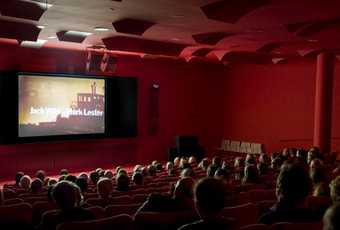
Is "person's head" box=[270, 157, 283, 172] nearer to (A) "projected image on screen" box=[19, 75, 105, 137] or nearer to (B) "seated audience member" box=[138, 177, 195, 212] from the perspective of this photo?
(B) "seated audience member" box=[138, 177, 195, 212]

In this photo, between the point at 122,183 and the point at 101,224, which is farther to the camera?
the point at 122,183

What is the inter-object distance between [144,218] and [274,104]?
14.1 metres

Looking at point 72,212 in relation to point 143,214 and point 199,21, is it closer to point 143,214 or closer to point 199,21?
point 143,214

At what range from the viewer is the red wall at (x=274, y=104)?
52.3ft

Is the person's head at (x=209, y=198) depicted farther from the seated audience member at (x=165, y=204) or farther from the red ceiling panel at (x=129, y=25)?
the red ceiling panel at (x=129, y=25)

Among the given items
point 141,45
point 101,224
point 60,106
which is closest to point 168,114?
point 60,106

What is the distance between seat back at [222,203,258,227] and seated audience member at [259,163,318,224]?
41cm

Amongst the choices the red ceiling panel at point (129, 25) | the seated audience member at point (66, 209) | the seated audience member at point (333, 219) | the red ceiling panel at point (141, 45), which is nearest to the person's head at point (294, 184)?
the seated audience member at point (333, 219)

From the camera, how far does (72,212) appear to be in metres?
3.60

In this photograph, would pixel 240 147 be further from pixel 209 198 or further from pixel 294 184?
pixel 209 198

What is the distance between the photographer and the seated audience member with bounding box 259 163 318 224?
3154 millimetres

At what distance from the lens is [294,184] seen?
316 cm

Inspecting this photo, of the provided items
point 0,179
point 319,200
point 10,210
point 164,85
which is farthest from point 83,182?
point 164,85

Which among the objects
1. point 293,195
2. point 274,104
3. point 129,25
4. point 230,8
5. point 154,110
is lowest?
point 293,195
